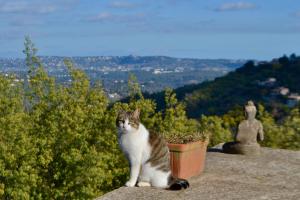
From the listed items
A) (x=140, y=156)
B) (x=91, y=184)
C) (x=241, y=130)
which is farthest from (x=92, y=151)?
(x=241, y=130)

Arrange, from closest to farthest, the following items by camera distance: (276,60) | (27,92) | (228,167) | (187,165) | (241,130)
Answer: (187,165) → (228,167) → (241,130) → (27,92) → (276,60)

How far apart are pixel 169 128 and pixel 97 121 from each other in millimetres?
1610

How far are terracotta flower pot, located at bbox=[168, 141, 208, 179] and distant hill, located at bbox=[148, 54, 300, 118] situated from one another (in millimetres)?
77837

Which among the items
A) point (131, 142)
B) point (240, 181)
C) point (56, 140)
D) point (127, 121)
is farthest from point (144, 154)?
point (56, 140)

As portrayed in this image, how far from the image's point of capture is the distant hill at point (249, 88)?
96.7 metres

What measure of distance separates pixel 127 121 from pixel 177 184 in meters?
1.35

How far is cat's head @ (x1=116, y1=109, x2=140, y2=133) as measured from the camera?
9.09 metres

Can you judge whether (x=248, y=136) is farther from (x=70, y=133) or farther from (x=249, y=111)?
(x=70, y=133)

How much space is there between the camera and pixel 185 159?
33.8 ft

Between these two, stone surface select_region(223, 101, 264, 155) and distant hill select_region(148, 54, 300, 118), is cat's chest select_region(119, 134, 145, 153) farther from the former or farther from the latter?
distant hill select_region(148, 54, 300, 118)

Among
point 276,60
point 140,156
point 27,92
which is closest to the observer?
point 140,156

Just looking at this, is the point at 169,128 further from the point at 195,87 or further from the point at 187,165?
the point at 195,87

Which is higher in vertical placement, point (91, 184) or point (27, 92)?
point (27, 92)

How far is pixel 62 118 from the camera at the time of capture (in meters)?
13.3
